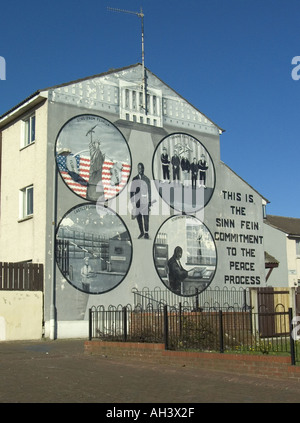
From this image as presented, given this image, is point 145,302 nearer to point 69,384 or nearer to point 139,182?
point 139,182

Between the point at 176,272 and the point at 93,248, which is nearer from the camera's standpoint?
the point at 93,248

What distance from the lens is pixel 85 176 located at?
2436cm

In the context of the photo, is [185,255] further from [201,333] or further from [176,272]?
[201,333]

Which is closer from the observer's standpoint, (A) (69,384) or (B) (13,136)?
(A) (69,384)

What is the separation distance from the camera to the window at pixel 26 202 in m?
24.7

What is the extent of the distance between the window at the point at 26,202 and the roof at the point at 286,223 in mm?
23105

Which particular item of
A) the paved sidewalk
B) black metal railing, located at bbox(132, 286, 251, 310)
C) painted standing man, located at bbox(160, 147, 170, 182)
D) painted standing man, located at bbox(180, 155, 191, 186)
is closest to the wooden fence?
black metal railing, located at bbox(132, 286, 251, 310)

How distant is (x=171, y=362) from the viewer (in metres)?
13.4

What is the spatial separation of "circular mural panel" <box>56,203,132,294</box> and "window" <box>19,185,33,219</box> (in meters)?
2.17

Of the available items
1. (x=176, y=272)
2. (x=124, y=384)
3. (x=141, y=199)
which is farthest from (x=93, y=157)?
(x=124, y=384)

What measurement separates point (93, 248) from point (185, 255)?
5240mm

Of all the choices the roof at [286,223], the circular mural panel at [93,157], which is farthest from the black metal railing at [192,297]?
the roof at [286,223]
